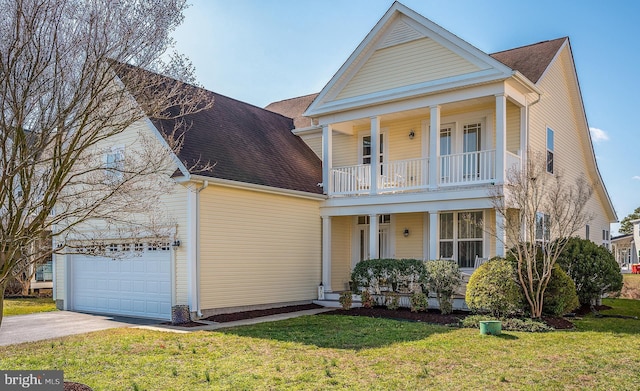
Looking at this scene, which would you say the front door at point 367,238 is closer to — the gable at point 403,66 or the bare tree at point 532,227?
the gable at point 403,66

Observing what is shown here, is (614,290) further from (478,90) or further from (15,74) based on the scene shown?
(15,74)

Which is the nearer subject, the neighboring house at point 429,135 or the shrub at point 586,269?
the shrub at point 586,269

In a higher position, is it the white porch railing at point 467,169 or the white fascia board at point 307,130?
the white fascia board at point 307,130

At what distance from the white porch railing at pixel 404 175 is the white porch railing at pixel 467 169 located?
59cm

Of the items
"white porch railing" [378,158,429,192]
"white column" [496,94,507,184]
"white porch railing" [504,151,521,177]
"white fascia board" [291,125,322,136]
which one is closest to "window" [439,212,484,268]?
"white porch railing" [378,158,429,192]

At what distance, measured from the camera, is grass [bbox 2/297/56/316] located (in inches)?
620

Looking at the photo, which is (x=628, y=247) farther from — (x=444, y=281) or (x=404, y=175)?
(x=444, y=281)

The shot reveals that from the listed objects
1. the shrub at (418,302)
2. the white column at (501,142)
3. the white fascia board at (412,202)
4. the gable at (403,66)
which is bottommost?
the shrub at (418,302)

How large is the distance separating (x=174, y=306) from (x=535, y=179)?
29.5 feet

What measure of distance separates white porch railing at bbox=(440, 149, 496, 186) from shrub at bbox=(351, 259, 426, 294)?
2521 millimetres

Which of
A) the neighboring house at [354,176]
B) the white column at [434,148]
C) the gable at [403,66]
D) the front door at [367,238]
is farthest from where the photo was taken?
the front door at [367,238]

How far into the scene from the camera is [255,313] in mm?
13586

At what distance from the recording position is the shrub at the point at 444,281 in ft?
42.7

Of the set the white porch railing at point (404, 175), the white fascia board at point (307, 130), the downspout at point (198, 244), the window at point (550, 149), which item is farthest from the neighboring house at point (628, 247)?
the downspout at point (198, 244)
